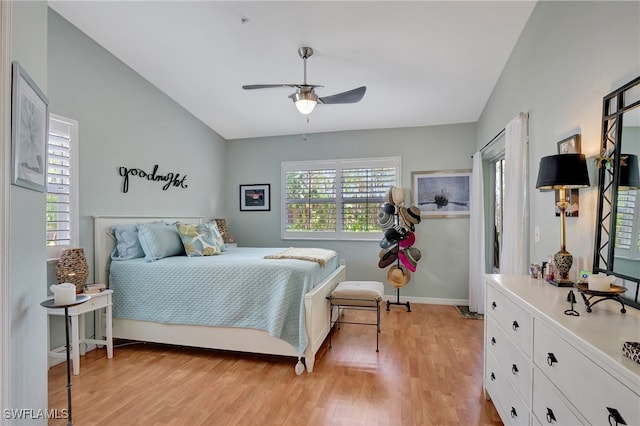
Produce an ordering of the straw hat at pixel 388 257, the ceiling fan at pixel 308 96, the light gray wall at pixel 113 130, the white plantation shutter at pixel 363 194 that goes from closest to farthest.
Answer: the ceiling fan at pixel 308 96, the light gray wall at pixel 113 130, the straw hat at pixel 388 257, the white plantation shutter at pixel 363 194

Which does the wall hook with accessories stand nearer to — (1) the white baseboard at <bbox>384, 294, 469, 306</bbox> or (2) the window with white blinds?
(1) the white baseboard at <bbox>384, 294, 469, 306</bbox>

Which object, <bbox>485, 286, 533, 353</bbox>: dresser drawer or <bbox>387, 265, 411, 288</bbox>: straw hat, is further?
<bbox>387, 265, 411, 288</bbox>: straw hat

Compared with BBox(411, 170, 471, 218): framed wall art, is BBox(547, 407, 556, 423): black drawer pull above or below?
below

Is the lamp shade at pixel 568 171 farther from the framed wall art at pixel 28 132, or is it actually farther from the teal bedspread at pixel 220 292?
the framed wall art at pixel 28 132

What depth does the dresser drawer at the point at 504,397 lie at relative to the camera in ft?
5.20

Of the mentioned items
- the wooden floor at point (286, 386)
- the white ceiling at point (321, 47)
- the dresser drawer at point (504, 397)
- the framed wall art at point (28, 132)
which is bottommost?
the wooden floor at point (286, 386)

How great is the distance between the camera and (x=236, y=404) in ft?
7.13

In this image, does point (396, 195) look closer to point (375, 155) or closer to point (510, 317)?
point (375, 155)

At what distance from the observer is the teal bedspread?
2.66m

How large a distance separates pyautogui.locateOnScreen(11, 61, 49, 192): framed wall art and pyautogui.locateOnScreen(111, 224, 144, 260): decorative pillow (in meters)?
1.54

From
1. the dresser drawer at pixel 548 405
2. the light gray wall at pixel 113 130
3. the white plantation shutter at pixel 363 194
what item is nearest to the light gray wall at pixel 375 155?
the white plantation shutter at pixel 363 194

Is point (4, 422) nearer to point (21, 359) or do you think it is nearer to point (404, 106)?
point (21, 359)

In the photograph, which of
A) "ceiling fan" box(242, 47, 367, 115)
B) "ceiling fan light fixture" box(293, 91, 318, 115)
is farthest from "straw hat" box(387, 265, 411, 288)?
"ceiling fan light fixture" box(293, 91, 318, 115)

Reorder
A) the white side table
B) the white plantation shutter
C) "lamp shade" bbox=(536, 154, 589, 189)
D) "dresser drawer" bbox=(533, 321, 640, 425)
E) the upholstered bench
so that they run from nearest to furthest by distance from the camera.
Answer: "dresser drawer" bbox=(533, 321, 640, 425), "lamp shade" bbox=(536, 154, 589, 189), the white side table, the upholstered bench, the white plantation shutter
